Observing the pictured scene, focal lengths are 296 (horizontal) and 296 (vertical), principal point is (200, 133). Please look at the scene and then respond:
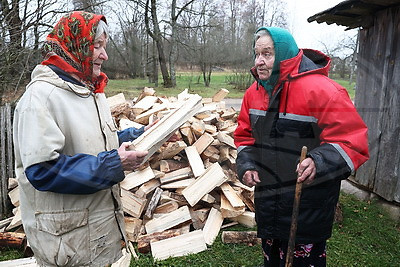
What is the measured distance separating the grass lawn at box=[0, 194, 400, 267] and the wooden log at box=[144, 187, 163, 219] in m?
0.56

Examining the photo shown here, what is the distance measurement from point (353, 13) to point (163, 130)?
341 centimetres

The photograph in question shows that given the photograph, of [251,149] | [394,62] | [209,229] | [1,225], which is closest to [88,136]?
[251,149]

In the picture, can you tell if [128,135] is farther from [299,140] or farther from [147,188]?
[147,188]

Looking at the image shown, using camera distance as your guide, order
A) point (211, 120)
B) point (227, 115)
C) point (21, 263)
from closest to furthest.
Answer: point (21, 263) → point (211, 120) → point (227, 115)

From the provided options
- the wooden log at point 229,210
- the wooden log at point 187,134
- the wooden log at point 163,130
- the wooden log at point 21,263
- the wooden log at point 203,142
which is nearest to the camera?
the wooden log at point 163,130

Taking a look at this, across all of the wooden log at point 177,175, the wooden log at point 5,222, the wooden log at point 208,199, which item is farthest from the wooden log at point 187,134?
the wooden log at point 5,222

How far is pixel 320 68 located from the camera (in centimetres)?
192

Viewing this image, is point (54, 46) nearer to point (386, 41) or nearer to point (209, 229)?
point (209, 229)

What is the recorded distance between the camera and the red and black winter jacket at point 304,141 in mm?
1774

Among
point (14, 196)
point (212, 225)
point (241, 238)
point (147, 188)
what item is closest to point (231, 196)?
point (212, 225)

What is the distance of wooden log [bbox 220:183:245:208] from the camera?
12.4 feet

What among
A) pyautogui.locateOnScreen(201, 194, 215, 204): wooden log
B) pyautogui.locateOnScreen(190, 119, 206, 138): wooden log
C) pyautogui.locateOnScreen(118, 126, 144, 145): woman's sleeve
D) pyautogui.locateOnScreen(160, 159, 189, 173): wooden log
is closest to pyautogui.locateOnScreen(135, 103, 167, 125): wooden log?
pyautogui.locateOnScreen(190, 119, 206, 138): wooden log

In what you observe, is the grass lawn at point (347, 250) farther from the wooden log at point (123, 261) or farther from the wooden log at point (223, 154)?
the wooden log at point (223, 154)

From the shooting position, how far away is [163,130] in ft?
10.1
